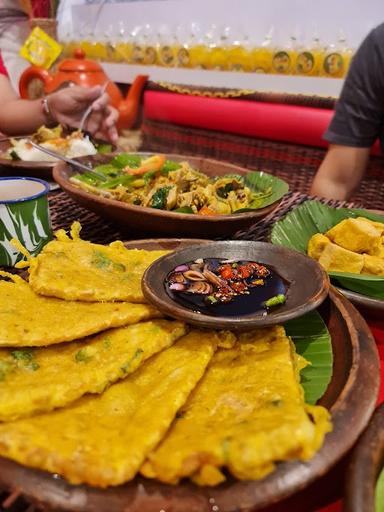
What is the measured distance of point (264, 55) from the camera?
459cm

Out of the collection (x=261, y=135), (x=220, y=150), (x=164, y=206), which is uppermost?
(x=164, y=206)

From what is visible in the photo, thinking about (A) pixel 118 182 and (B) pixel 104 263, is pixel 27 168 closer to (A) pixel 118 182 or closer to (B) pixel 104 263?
(A) pixel 118 182

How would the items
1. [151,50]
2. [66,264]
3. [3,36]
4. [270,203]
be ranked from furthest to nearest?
1. [3,36]
2. [151,50]
3. [270,203]
4. [66,264]

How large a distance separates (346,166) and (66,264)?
2.49 meters

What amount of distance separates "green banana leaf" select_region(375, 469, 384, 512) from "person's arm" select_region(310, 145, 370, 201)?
8.57 feet

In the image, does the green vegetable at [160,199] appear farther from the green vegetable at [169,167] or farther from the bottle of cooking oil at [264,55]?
the bottle of cooking oil at [264,55]

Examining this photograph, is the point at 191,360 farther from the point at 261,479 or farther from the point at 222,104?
the point at 222,104

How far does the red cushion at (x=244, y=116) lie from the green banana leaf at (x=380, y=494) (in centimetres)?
346

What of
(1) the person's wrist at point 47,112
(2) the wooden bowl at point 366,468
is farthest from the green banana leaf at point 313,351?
(1) the person's wrist at point 47,112

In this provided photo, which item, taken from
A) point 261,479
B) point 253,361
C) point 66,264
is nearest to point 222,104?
point 66,264

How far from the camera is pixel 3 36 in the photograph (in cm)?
672

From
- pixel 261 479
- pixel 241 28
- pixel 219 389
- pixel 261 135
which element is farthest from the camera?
pixel 241 28

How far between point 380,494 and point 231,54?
4.84 meters

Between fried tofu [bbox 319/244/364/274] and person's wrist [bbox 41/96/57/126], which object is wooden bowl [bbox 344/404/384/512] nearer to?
fried tofu [bbox 319/244/364/274]
